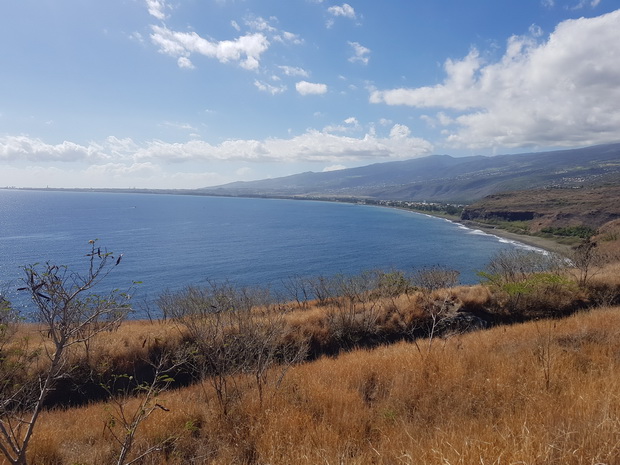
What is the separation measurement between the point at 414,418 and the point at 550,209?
127283 millimetres

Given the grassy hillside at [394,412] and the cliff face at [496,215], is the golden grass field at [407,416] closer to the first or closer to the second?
the grassy hillside at [394,412]

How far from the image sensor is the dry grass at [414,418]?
322 cm

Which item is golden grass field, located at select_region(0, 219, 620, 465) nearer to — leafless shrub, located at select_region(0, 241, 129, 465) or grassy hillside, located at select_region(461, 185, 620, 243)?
leafless shrub, located at select_region(0, 241, 129, 465)

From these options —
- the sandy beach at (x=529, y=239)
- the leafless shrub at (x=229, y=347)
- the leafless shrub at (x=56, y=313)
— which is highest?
the leafless shrub at (x=56, y=313)

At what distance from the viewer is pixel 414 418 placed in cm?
472

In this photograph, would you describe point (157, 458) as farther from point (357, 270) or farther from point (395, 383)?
point (357, 270)

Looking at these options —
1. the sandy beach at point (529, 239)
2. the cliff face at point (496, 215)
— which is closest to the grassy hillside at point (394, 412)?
the sandy beach at point (529, 239)

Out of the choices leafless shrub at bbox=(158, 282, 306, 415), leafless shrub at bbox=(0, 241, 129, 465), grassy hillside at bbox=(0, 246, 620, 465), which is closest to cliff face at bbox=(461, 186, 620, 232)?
grassy hillside at bbox=(0, 246, 620, 465)

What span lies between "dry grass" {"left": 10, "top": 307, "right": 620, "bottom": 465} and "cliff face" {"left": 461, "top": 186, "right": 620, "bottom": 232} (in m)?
108

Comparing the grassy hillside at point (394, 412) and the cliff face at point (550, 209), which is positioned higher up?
the grassy hillside at point (394, 412)

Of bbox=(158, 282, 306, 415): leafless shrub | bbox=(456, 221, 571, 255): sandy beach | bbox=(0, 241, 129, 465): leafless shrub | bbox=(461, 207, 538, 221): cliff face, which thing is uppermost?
bbox=(0, 241, 129, 465): leafless shrub

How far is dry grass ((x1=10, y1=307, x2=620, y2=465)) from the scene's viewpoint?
322cm

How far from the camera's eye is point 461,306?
1744 centimetres

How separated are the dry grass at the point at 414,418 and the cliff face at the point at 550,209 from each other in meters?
108
